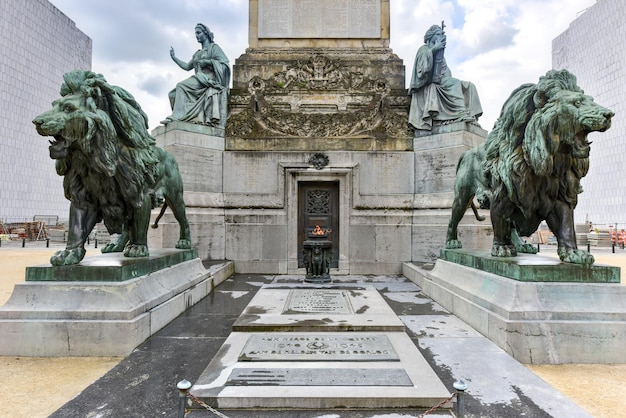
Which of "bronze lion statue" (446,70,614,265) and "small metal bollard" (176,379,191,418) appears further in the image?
"bronze lion statue" (446,70,614,265)

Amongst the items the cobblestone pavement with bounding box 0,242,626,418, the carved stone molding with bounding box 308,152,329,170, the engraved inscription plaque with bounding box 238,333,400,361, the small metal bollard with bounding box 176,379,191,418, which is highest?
the carved stone molding with bounding box 308,152,329,170

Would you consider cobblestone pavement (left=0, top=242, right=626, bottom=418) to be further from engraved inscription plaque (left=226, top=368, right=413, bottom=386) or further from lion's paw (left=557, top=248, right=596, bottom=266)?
lion's paw (left=557, top=248, right=596, bottom=266)

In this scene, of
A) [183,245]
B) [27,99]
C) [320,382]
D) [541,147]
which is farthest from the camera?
[27,99]

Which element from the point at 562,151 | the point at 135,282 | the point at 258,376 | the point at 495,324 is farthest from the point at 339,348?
the point at 562,151

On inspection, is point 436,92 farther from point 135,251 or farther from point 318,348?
point 135,251

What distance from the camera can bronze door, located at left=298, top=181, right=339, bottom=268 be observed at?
367 inches

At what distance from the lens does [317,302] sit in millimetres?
5086

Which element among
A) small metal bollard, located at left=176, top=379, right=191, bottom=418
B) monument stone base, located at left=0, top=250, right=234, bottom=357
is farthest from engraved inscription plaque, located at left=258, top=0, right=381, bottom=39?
small metal bollard, located at left=176, top=379, right=191, bottom=418

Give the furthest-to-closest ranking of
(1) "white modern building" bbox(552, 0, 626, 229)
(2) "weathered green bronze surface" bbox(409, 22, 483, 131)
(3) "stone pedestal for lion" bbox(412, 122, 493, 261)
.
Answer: (1) "white modern building" bbox(552, 0, 626, 229), (2) "weathered green bronze surface" bbox(409, 22, 483, 131), (3) "stone pedestal for lion" bbox(412, 122, 493, 261)

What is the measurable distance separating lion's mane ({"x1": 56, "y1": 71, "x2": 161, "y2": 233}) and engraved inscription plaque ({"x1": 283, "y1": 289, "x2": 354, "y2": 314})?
2.51m

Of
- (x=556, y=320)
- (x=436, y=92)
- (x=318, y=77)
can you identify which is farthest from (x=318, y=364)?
(x=318, y=77)

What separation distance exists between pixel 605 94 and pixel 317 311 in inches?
1818

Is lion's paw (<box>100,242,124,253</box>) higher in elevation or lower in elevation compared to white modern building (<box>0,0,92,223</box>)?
lower

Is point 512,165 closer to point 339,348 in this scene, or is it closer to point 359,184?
point 339,348
